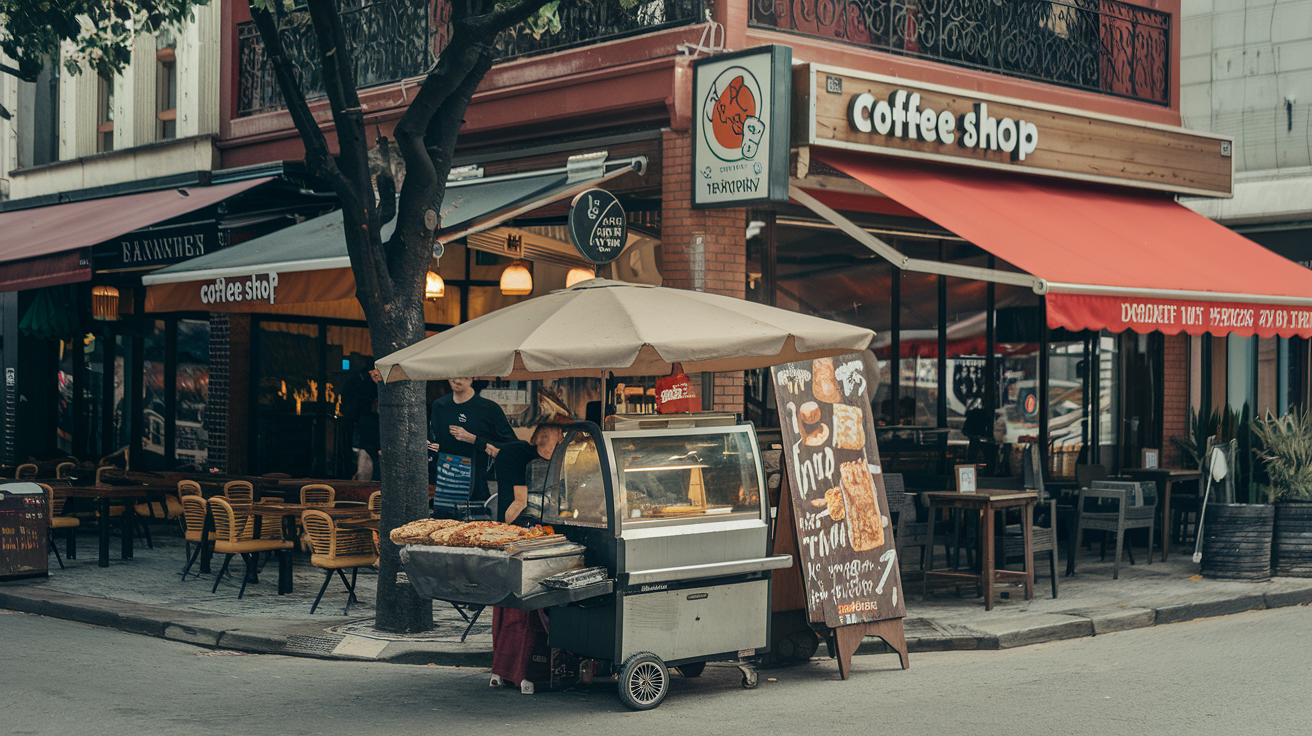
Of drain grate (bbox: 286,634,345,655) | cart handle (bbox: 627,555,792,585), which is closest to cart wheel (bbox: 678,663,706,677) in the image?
cart handle (bbox: 627,555,792,585)

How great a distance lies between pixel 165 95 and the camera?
17.2m

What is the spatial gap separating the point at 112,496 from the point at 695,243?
20.7 feet

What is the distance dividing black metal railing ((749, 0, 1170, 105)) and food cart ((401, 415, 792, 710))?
517 cm

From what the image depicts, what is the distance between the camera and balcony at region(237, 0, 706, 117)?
11328mm

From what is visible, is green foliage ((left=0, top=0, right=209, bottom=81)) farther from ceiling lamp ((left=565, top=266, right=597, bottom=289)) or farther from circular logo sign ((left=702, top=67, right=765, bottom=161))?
circular logo sign ((left=702, top=67, right=765, bottom=161))

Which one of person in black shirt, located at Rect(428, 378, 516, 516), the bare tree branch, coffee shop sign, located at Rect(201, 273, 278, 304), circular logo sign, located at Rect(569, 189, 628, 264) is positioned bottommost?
person in black shirt, located at Rect(428, 378, 516, 516)

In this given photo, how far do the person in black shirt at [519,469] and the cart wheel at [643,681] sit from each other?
130cm

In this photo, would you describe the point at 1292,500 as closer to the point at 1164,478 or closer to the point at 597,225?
the point at 1164,478

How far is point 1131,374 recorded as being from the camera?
1459 cm

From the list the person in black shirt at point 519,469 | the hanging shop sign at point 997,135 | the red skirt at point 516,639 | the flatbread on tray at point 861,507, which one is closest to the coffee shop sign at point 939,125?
the hanging shop sign at point 997,135

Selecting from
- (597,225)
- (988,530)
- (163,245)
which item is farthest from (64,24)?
(988,530)

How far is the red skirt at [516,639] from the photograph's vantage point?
24.3ft

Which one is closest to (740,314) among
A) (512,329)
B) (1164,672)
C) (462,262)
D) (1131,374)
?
(512,329)

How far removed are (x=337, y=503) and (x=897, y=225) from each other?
20.2 ft
